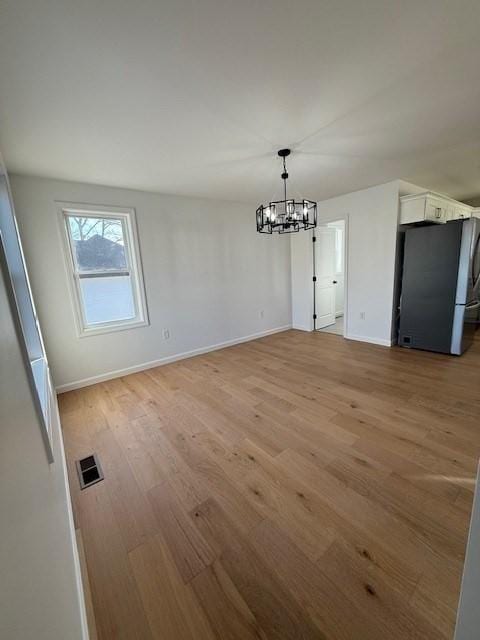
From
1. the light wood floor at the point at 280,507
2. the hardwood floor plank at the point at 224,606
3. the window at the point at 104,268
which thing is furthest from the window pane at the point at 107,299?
the hardwood floor plank at the point at 224,606

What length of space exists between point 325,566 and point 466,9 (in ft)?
8.88

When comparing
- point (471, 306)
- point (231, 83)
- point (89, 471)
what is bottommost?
point (89, 471)

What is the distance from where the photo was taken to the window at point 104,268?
122 inches

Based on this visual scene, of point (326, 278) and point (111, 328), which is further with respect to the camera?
point (326, 278)

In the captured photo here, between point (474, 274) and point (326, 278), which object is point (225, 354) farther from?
point (474, 274)

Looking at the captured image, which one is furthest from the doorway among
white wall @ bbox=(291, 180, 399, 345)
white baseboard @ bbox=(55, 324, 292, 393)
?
white baseboard @ bbox=(55, 324, 292, 393)

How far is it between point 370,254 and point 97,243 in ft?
13.1

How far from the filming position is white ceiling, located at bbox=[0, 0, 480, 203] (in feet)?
3.90

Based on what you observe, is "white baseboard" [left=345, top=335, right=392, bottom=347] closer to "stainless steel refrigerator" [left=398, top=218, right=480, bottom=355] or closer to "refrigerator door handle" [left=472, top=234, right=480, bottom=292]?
"stainless steel refrigerator" [left=398, top=218, right=480, bottom=355]

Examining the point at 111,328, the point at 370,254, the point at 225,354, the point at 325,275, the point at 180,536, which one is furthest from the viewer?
the point at 325,275

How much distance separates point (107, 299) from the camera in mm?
3406

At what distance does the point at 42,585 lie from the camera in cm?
54

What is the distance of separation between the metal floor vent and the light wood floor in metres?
0.06

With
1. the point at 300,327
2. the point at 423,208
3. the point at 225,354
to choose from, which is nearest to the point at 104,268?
the point at 225,354
